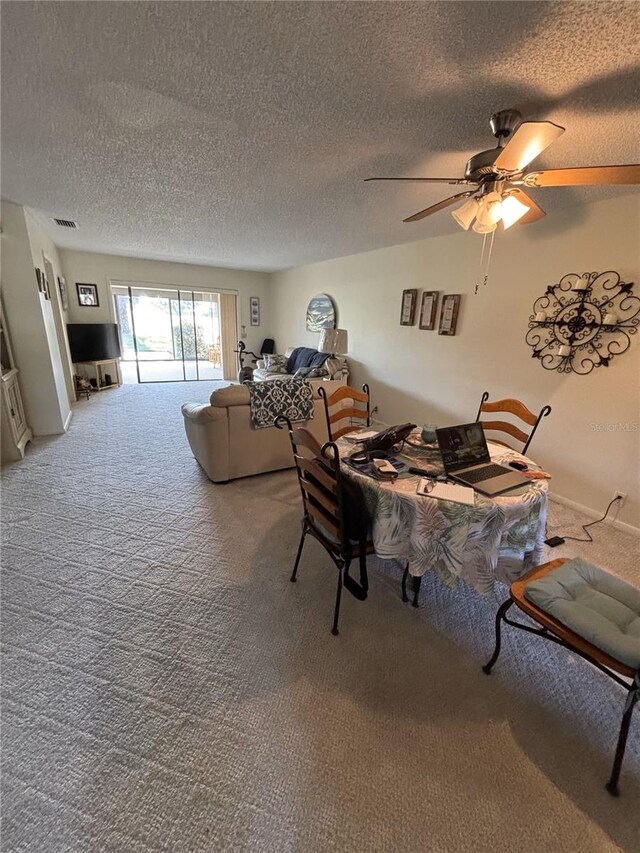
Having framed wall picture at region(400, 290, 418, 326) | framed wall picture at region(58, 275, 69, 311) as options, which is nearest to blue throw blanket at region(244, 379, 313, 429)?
framed wall picture at region(400, 290, 418, 326)

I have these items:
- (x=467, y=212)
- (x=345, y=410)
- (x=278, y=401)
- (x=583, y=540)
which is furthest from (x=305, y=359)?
(x=583, y=540)

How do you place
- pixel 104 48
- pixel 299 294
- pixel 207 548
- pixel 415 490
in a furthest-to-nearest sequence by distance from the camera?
pixel 299 294 < pixel 207 548 < pixel 415 490 < pixel 104 48

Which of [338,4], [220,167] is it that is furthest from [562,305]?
[220,167]

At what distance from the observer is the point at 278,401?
3.04 meters

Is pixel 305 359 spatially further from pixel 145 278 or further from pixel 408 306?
pixel 145 278

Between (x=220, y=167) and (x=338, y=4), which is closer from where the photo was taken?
(x=338, y=4)

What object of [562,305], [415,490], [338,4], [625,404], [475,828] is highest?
[338,4]

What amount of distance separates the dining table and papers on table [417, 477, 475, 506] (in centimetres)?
2

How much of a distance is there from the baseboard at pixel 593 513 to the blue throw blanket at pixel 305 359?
3.61 meters

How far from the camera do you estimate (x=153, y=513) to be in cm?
256

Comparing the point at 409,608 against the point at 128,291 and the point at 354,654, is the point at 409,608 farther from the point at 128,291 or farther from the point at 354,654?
the point at 128,291

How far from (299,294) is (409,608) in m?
6.13

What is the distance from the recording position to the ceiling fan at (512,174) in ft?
4.29

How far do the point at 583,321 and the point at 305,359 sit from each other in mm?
4081
